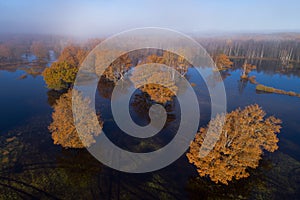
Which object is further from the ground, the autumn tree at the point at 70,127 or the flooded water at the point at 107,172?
the autumn tree at the point at 70,127

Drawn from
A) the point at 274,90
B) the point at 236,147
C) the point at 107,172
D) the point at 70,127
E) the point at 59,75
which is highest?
the point at 59,75

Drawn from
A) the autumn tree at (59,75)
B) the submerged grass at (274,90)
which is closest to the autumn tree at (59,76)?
the autumn tree at (59,75)

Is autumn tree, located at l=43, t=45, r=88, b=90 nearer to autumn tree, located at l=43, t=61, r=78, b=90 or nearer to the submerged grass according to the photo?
autumn tree, located at l=43, t=61, r=78, b=90

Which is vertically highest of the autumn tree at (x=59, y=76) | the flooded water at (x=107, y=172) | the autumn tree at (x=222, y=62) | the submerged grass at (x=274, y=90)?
the autumn tree at (x=222, y=62)

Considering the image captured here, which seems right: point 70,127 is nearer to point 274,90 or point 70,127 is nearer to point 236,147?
point 236,147

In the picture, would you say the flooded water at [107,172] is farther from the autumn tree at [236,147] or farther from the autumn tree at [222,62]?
the autumn tree at [222,62]

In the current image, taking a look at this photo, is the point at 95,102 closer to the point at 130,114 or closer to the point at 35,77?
the point at 130,114

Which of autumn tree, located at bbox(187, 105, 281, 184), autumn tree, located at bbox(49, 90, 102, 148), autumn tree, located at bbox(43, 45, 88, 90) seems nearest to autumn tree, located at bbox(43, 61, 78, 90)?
autumn tree, located at bbox(43, 45, 88, 90)

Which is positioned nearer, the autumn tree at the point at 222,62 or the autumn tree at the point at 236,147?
the autumn tree at the point at 236,147

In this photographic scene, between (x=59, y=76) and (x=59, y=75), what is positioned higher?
(x=59, y=75)

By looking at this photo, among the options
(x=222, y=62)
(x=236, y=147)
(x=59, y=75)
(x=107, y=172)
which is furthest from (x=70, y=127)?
(x=222, y=62)
